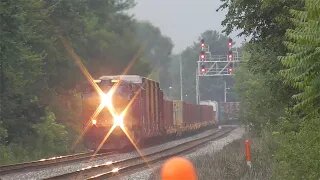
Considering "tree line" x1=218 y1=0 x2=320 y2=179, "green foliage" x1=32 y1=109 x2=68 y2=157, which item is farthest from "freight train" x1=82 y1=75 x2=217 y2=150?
"tree line" x1=218 y1=0 x2=320 y2=179

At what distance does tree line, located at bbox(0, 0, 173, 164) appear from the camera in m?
29.0

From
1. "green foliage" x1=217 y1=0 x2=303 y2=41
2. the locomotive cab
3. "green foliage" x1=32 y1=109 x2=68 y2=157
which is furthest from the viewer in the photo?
"green foliage" x1=32 y1=109 x2=68 y2=157

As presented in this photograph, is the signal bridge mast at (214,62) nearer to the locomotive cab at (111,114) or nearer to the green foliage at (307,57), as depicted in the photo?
the locomotive cab at (111,114)

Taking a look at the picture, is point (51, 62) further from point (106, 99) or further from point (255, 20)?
point (255, 20)

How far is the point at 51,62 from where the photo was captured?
41.2 meters

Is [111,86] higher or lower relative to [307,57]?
higher

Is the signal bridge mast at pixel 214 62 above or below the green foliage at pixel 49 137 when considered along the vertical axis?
above

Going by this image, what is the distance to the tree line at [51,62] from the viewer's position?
29000 mm

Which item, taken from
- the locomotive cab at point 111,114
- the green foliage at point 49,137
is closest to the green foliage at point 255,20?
the locomotive cab at point 111,114

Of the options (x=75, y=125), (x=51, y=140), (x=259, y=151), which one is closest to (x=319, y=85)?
(x=259, y=151)

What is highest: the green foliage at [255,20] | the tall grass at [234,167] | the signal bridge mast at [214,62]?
the signal bridge mast at [214,62]

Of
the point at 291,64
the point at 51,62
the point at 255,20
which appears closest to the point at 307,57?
the point at 291,64

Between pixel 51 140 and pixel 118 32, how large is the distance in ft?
94.1

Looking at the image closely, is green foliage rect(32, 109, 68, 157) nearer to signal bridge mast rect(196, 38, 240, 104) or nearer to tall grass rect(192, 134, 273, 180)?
tall grass rect(192, 134, 273, 180)
